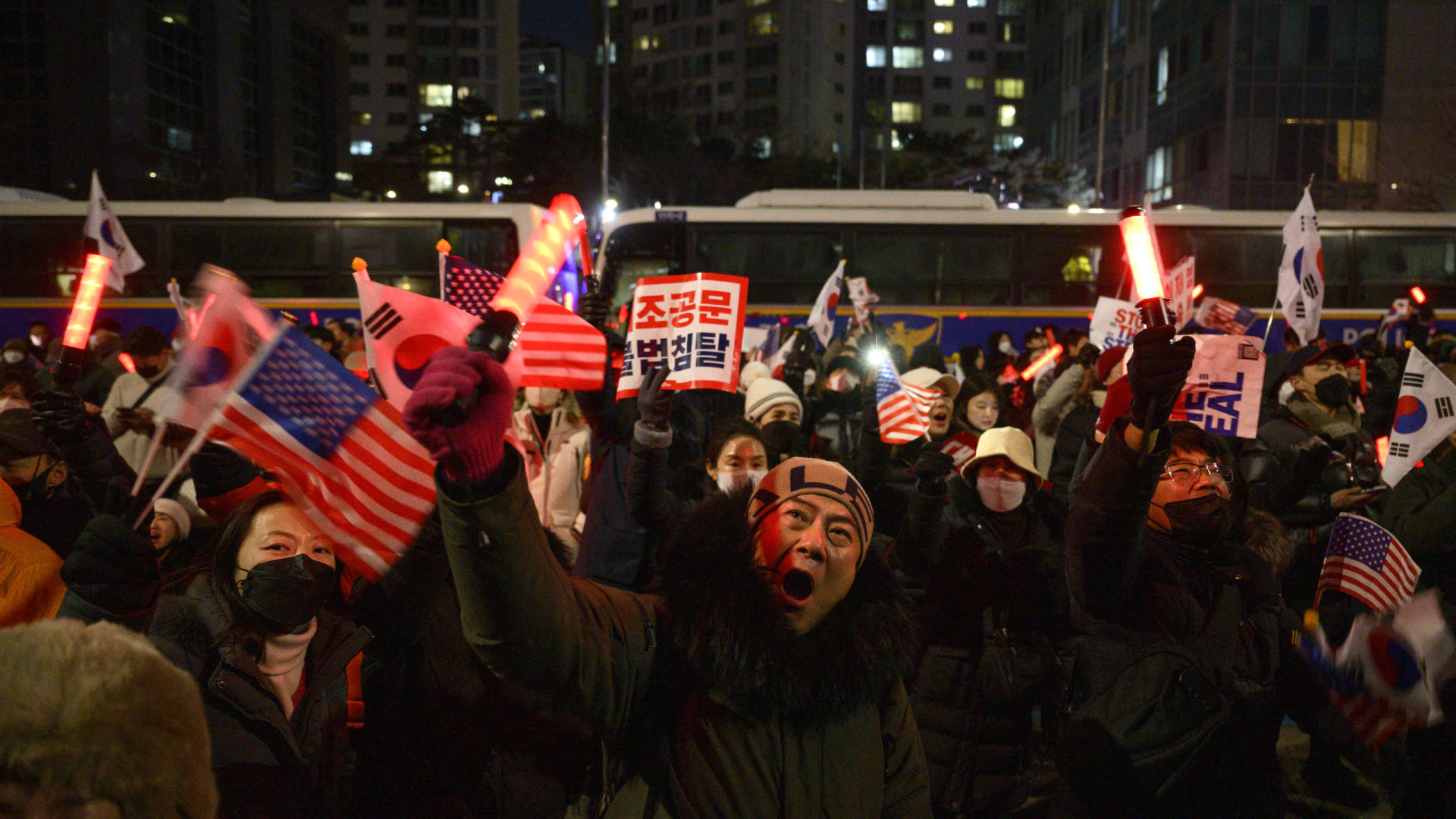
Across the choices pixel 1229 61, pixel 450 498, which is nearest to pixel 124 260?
pixel 450 498

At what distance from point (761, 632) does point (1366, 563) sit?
2.46m

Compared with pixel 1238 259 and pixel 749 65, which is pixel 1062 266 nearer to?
pixel 1238 259

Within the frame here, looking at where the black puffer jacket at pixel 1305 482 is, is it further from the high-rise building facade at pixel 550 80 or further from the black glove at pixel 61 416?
the high-rise building facade at pixel 550 80

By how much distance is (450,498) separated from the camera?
1466 millimetres

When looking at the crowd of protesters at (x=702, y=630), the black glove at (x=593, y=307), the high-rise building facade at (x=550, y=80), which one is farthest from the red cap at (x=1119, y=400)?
the high-rise building facade at (x=550, y=80)

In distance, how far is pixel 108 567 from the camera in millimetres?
2531

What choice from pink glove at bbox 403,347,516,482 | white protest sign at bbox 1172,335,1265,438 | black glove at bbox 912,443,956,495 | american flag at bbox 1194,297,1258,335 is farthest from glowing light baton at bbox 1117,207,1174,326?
american flag at bbox 1194,297,1258,335

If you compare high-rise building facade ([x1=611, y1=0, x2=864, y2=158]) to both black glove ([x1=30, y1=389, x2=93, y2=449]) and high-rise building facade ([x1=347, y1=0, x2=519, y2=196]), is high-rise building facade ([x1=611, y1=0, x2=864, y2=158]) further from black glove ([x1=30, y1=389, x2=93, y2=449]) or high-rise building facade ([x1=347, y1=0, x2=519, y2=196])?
black glove ([x1=30, y1=389, x2=93, y2=449])

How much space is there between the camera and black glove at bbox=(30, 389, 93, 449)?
308 centimetres

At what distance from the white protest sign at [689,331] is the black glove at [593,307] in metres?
0.20

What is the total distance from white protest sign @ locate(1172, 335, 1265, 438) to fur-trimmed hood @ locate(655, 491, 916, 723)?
193 cm

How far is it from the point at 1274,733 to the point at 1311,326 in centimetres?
528

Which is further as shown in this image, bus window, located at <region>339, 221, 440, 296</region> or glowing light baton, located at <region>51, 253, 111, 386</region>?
bus window, located at <region>339, 221, 440, 296</region>

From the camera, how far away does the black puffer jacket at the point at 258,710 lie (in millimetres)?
2215
